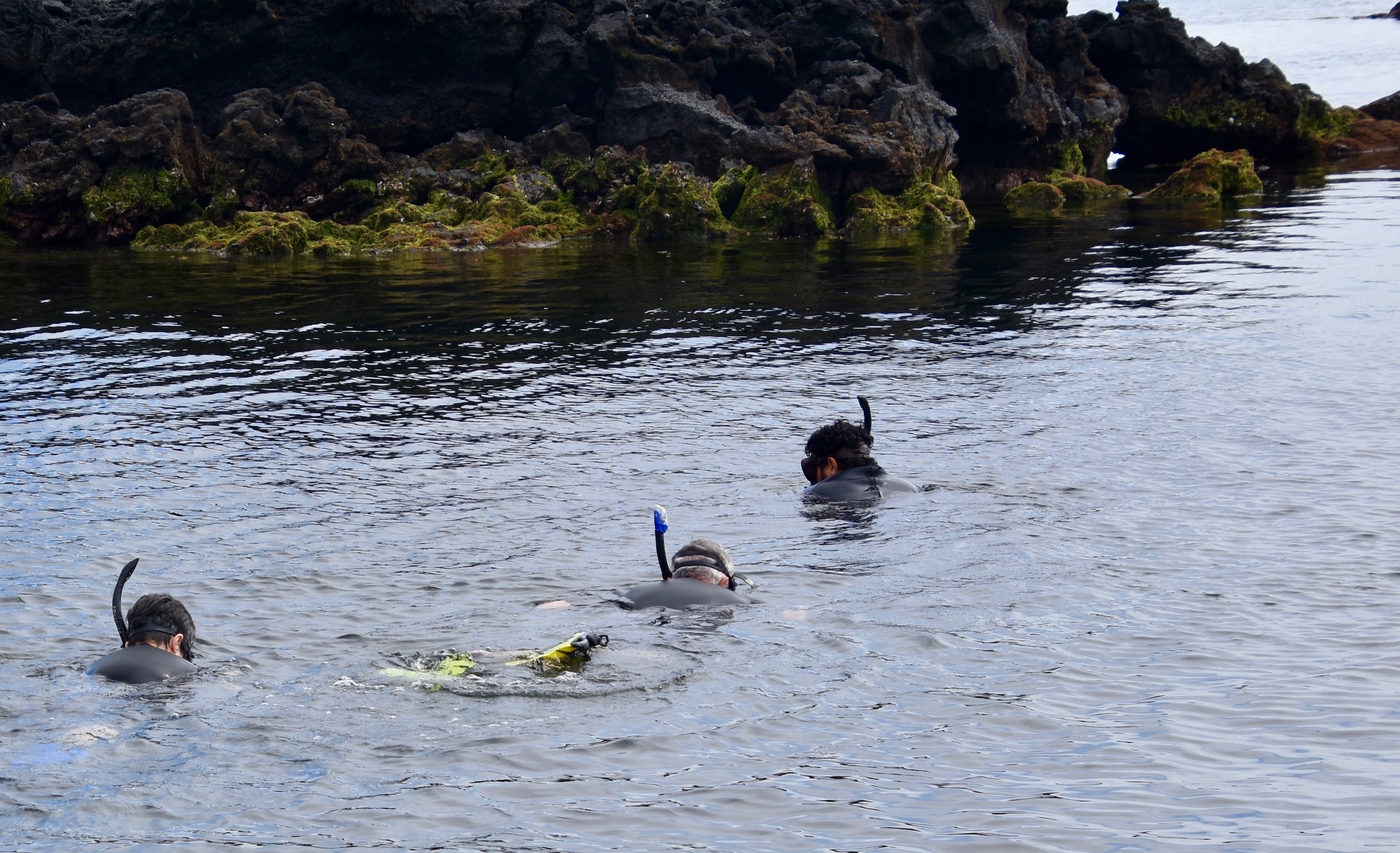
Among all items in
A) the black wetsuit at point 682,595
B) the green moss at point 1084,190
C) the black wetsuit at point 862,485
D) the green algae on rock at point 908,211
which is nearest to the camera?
the black wetsuit at point 682,595

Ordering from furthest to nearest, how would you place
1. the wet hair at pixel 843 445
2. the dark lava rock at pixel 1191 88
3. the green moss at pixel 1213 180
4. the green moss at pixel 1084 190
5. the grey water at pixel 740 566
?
A: the dark lava rock at pixel 1191 88
the green moss at pixel 1084 190
the green moss at pixel 1213 180
the wet hair at pixel 843 445
the grey water at pixel 740 566

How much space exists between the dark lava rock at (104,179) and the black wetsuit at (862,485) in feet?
121

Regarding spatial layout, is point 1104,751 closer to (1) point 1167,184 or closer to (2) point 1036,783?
(2) point 1036,783

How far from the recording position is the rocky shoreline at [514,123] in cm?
4231

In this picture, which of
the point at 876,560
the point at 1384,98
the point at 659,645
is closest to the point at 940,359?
the point at 876,560

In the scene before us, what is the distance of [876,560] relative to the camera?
11508 mm

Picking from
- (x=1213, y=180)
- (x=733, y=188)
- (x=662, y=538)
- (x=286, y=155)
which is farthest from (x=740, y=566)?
(x=1213, y=180)

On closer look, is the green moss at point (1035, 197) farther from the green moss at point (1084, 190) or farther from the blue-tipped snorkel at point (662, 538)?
the blue-tipped snorkel at point (662, 538)

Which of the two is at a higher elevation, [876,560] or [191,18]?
[191,18]

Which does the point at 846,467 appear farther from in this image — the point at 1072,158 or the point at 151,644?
the point at 1072,158

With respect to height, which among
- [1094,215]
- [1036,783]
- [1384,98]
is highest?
[1384,98]

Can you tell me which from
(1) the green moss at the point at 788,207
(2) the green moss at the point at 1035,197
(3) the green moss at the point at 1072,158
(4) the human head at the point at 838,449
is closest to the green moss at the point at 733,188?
(1) the green moss at the point at 788,207

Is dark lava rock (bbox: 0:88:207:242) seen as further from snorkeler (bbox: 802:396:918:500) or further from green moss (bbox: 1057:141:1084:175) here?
snorkeler (bbox: 802:396:918:500)

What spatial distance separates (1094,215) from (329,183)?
87.2 ft
